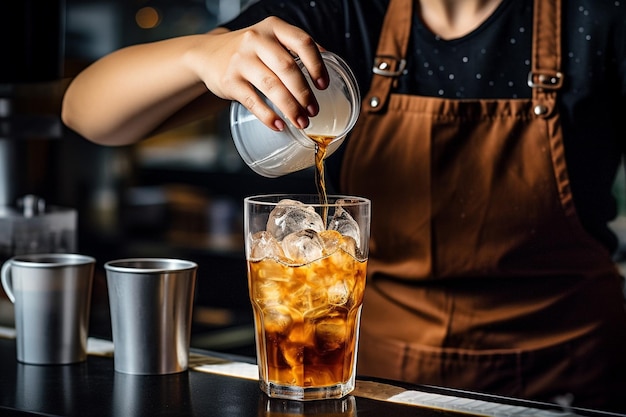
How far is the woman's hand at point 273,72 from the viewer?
1.11m

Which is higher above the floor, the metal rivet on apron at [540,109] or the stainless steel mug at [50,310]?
the metal rivet on apron at [540,109]

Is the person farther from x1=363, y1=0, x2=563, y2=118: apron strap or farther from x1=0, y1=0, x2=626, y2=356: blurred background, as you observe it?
x1=0, y1=0, x2=626, y2=356: blurred background

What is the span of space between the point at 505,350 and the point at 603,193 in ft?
1.07

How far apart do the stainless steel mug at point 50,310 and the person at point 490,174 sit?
1.23 feet

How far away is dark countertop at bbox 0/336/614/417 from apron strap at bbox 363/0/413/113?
1.94 feet

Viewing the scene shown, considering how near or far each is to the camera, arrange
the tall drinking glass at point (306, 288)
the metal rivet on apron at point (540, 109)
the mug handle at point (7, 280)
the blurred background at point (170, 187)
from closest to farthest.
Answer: the tall drinking glass at point (306, 288)
the mug handle at point (7, 280)
the metal rivet on apron at point (540, 109)
the blurred background at point (170, 187)

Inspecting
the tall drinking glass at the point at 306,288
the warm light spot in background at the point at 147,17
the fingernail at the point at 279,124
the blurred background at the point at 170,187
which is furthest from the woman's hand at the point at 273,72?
the warm light spot in background at the point at 147,17

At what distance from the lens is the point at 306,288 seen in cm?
110

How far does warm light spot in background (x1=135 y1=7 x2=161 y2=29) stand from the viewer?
13.7 ft

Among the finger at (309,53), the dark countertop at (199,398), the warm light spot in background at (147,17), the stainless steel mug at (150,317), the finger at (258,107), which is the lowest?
the dark countertop at (199,398)

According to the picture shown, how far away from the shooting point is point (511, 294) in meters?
1.66

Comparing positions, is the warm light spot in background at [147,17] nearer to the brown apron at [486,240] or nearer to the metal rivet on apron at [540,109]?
the brown apron at [486,240]

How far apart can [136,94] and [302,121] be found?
1.52 feet

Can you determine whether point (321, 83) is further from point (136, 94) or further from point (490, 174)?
point (490, 174)
